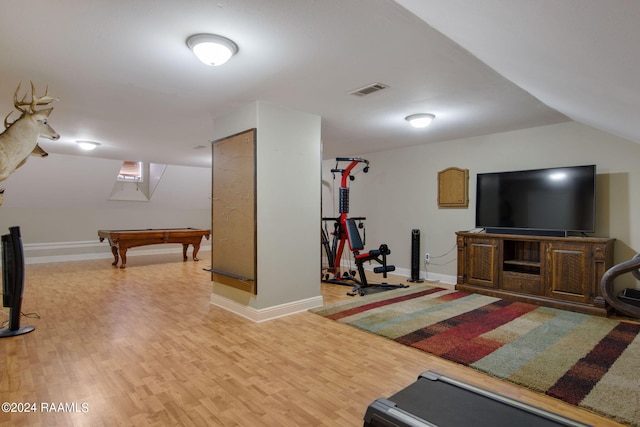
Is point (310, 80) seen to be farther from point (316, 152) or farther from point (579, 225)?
point (579, 225)

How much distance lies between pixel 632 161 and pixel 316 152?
3700mm

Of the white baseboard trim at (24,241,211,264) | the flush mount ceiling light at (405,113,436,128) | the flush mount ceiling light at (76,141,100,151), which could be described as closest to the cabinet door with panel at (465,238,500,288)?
the flush mount ceiling light at (405,113,436,128)

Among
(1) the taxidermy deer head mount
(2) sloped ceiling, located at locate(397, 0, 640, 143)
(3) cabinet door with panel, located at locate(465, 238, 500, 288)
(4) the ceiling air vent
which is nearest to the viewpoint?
(2) sloped ceiling, located at locate(397, 0, 640, 143)

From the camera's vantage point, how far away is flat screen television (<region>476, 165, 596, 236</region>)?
4.05 m

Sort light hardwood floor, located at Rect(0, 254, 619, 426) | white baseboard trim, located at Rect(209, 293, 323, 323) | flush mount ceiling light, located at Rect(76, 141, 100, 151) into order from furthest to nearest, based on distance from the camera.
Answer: flush mount ceiling light, located at Rect(76, 141, 100, 151) < white baseboard trim, located at Rect(209, 293, 323, 323) < light hardwood floor, located at Rect(0, 254, 619, 426)

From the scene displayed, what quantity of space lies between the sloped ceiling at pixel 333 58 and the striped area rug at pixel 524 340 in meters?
1.78

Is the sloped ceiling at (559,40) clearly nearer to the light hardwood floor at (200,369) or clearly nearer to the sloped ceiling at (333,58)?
the sloped ceiling at (333,58)

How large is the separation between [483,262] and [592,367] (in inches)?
90.9

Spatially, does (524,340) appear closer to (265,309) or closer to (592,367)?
(592,367)

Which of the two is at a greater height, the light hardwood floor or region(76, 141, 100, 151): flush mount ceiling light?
region(76, 141, 100, 151): flush mount ceiling light

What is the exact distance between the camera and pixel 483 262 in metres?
4.73

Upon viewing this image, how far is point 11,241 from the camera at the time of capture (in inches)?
124

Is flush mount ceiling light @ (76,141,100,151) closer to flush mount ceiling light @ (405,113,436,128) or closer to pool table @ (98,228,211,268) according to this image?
pool table @ (98,228,211,268)

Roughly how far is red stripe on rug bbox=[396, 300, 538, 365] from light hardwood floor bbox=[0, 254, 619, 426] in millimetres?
165
